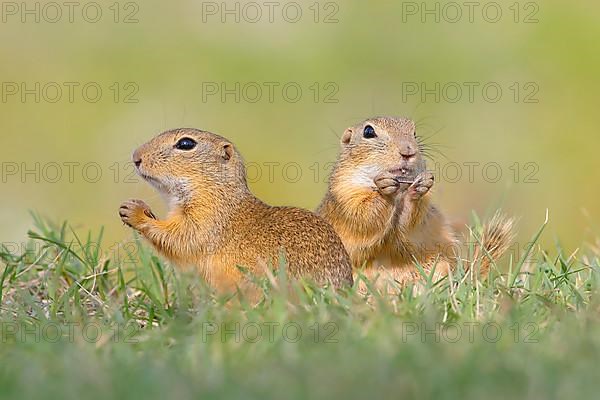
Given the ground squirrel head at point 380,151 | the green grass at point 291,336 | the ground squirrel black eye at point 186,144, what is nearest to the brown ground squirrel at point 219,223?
the ground squirrel black eye at point 186,144

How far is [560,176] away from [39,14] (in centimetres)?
640

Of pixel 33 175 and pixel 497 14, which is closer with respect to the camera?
pixel 33 175

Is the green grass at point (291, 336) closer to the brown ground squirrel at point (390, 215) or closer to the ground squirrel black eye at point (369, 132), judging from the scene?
the brown ground squirrel at point (390, 215)

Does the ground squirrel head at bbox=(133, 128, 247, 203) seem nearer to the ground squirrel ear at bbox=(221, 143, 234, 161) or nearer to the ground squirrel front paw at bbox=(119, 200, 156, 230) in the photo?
the ground squirrel ear at bbox=(221, 143, 234, 161)

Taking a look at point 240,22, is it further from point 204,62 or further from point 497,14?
point 497,14

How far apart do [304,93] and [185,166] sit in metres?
6.81

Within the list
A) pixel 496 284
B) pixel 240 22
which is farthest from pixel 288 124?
pixel 496 284

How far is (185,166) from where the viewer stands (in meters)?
5.93

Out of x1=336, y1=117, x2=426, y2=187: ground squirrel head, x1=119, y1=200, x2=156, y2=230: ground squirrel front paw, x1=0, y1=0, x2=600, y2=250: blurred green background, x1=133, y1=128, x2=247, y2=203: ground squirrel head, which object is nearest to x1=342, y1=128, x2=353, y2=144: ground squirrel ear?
x1=336, y1=117, x2=426, y2=187: ground squirrel head

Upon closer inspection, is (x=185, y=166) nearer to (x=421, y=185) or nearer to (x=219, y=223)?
(x=219, y=223)

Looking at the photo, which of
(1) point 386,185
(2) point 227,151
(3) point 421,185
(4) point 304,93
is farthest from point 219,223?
(4) point 304,93

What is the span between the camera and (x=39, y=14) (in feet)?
45.1

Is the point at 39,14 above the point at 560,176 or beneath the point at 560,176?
above

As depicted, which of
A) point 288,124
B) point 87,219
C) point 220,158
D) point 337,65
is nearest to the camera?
point 220,158
